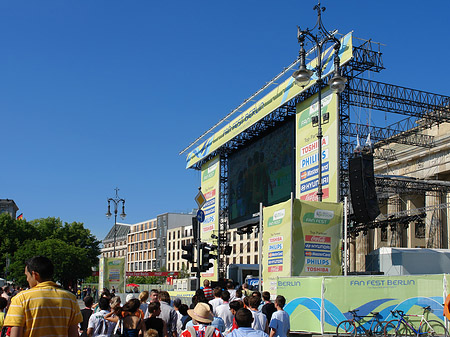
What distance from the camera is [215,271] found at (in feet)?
152

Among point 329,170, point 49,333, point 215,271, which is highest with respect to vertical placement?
point 329,170

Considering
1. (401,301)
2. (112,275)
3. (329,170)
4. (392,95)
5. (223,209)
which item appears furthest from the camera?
(223,209)

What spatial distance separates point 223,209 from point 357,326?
1256 inches

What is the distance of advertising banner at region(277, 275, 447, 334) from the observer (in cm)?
1374

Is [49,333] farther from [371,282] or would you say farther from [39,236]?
[39,236]

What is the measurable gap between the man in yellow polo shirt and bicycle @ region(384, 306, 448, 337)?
10.7m

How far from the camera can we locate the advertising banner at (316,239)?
16.8m

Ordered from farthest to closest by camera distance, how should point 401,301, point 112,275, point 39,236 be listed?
point 39,236 < point 112,275 < point 401,301

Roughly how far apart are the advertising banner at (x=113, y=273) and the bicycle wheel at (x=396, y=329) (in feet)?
78.7

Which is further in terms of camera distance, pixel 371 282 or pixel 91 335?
pixel 371 282

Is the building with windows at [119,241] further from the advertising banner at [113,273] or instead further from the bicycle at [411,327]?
the bicycle at [411,327]

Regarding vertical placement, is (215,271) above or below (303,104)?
below

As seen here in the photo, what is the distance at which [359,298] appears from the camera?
48.1 feet

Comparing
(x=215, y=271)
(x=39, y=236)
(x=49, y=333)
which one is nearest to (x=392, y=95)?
(x=215, y=271)
